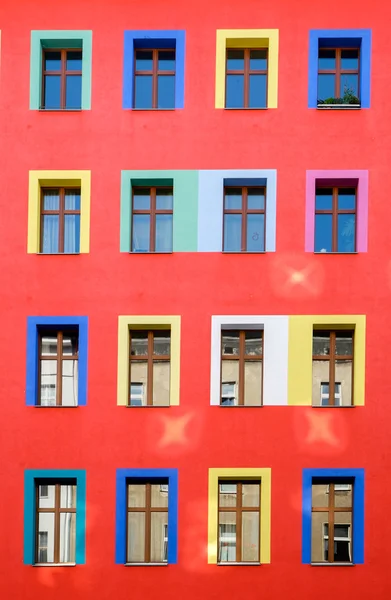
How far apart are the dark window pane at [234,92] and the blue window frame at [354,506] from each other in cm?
784

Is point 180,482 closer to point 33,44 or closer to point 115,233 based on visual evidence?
point 115,233

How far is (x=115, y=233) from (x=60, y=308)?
1.93 m

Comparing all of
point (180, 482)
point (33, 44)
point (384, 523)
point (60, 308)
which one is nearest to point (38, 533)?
point (180, 482)

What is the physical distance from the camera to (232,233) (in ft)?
62.2

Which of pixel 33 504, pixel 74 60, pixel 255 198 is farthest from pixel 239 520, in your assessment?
pixel 74 60

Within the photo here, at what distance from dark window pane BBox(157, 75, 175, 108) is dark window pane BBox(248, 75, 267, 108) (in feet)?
5.53

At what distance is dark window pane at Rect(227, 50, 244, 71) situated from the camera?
19344 mm

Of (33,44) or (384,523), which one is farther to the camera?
(33,44)

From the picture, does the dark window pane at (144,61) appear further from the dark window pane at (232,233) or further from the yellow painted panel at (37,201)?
the dark window pane at (232,233)

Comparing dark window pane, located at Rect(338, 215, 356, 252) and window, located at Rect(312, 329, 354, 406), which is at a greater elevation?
dark window pane, located at Rect(338, 215, 356, 252)

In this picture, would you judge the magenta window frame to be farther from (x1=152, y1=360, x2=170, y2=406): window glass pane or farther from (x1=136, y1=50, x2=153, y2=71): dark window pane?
(x1=136, y1=50, x2=153, y2=71): dark window pane

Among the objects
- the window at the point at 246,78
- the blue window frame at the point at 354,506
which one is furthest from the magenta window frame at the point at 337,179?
the blue window frame at the point at 354,506

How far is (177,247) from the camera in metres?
18.5

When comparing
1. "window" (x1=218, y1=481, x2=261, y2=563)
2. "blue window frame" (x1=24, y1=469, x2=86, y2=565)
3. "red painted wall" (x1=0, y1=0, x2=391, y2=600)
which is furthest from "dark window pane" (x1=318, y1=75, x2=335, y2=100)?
"blue window frame" (x1=24, y1=469, x2=86, y2=565)
